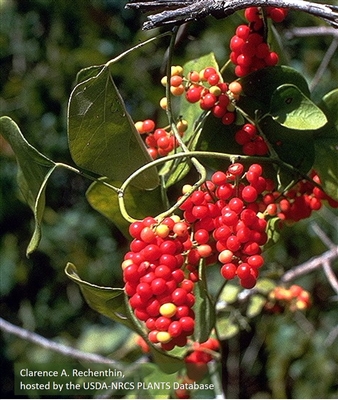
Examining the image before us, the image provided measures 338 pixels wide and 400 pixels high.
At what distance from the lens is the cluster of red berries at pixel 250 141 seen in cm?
76

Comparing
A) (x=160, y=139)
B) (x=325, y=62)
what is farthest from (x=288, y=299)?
(x=160, y=139)

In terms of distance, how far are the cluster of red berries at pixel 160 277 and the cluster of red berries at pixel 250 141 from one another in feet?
0.45

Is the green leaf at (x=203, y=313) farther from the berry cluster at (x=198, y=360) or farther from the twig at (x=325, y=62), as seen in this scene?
the twig at (x=325, y=62)

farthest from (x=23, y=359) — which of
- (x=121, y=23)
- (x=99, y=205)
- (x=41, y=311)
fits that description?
(x=99, y=205)

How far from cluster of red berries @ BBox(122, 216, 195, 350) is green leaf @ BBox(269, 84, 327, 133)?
0.62 feet

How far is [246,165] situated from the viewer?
780 mm

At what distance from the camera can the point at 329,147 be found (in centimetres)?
84

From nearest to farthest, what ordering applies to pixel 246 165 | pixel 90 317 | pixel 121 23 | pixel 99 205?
1. pixel 246 165
2. pixel 99 205
3. pixel 121 23
4. pixel 90 317

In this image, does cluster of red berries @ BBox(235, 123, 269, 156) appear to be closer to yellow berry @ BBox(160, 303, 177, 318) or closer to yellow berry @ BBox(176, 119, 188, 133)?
yellow berry @ BBox(176, 119, 188, 133)

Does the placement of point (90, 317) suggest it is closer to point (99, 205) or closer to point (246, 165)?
point (99, 205)

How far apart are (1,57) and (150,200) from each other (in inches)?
60.3

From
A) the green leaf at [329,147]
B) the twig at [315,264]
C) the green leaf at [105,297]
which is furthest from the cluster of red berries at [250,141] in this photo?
the twig at [315,264]

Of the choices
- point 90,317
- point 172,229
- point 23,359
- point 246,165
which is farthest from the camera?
point 90,317

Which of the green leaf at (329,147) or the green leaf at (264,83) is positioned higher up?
the green leaf at (264,83)
